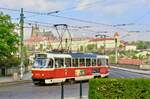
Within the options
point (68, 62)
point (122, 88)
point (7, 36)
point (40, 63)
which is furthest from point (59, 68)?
point (122, 88)

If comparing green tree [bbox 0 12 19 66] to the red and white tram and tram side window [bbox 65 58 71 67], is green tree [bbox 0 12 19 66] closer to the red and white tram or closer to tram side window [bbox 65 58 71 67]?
the red and white tram

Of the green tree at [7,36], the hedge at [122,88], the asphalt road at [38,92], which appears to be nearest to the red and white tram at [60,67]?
the asphalt road at [38,92]

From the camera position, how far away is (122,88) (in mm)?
17531

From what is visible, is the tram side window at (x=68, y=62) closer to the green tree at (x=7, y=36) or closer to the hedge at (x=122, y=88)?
the green tree at (x=7, y=36)

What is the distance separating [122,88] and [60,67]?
23609 millimetres

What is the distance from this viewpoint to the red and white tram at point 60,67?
40.1 metres

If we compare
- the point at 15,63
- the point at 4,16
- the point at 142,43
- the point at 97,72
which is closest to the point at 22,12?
the point at 4,16

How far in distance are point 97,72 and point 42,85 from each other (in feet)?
31.4

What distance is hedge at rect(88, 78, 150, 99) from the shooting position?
17375 mm

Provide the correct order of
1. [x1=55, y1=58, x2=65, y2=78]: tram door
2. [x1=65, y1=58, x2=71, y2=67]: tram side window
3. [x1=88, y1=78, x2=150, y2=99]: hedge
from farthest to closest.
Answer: [x1=65, y1=58, x2=71, y2=67]: tram side window
[x1=55, y1=58, x2=65, y2=78]: tram door
[x1=88, y1=78, x2=150, y2=99]: hedge

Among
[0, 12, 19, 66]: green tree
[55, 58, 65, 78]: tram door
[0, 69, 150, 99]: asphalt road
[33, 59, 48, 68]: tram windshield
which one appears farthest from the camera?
[0, 12, 19, 66]: green tree

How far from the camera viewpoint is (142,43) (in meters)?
179

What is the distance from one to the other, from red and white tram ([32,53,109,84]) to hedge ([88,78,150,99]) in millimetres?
22630

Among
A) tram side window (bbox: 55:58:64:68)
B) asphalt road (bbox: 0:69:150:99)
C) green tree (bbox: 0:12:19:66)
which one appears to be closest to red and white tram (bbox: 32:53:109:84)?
tram side window (bbox: 55:58:64:68)
